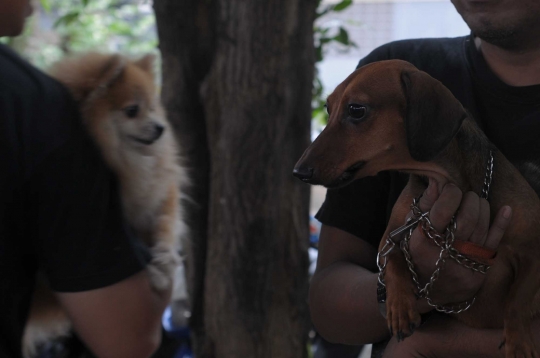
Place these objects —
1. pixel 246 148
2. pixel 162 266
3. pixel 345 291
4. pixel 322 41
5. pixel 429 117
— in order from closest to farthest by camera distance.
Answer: pixel 429 117, pixel 345 291, pixel 162 266, pixel 246 148, pixel 322 41

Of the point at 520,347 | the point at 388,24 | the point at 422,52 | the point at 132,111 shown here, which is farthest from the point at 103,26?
the point at 520,347

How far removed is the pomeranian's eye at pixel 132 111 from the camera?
1745 mm

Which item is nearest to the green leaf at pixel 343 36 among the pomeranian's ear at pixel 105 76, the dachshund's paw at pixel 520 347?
the pomeranian's ear at pixel 105 76

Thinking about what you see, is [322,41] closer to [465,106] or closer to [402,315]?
[465,106]

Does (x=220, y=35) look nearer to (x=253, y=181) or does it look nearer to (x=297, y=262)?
(x=253, y=181)

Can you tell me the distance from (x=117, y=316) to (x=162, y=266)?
474 millimetres

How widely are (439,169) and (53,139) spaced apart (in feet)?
2.35

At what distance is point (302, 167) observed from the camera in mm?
1069

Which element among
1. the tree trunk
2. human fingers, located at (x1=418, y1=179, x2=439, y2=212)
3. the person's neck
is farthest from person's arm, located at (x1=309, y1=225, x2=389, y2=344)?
the tree trunk

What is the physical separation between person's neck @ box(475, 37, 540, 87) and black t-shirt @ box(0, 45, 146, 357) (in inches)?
34.6

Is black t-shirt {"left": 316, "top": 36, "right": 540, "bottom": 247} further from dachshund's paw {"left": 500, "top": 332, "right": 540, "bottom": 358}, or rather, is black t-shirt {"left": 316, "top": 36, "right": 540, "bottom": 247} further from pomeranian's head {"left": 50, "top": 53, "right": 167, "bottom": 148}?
pomeranian's head {"left": 50, "top": 53, "right": 167, "bottom": 148}

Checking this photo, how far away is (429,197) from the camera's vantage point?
1.13 meters

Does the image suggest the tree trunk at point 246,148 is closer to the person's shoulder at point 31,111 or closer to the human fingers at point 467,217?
the person's shoulder at point 31,111

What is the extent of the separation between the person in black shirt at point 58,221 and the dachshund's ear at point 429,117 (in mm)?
616
